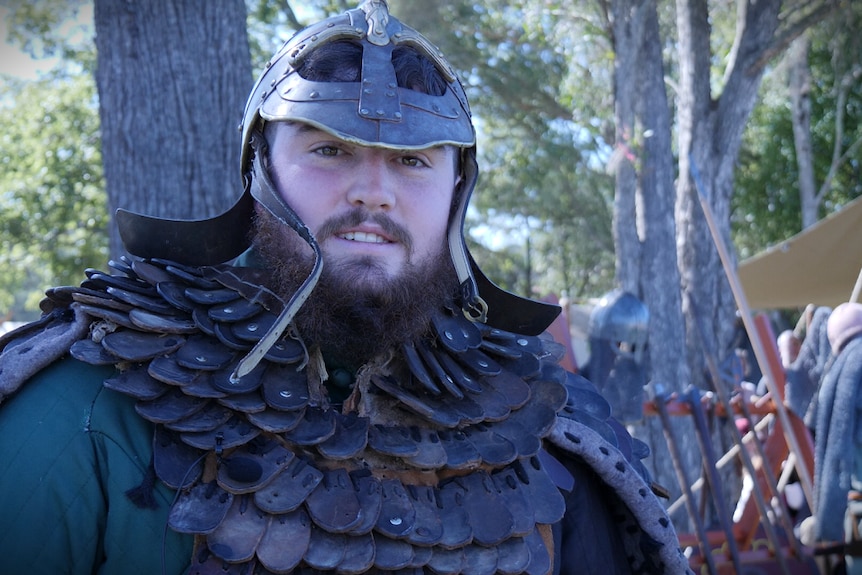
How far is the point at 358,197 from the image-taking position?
5.72ft

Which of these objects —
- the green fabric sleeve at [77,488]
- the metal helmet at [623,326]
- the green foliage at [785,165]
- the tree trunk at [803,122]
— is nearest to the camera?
the green fabric sleeve at [77,488]

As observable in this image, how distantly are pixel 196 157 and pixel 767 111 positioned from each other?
19.0m

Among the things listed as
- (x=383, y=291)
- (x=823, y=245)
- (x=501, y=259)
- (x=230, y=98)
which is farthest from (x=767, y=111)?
(x=383, y=291)

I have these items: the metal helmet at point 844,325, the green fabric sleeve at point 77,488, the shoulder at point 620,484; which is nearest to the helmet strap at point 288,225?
the green fabric sleeve at point 77,488

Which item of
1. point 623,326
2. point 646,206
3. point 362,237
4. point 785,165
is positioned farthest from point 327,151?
point 785,165

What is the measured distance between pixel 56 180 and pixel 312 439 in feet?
36.1

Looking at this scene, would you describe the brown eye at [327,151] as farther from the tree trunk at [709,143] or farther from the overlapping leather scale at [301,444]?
the tree trunk at [709,143]

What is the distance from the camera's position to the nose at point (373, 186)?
1747 mm

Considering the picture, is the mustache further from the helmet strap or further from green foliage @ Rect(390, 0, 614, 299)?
green foliage @ Rect(390, 0, 614, 299)

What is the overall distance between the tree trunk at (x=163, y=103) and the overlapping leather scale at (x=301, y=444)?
1.48 meters

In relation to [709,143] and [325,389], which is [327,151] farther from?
[709,143]

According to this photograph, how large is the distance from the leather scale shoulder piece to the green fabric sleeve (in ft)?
0.16

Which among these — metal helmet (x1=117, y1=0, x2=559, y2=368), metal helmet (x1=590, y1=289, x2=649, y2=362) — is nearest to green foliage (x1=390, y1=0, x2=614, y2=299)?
metal helmet (x1=590, y1=289, x2=649, y2=362)

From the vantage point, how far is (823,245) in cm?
974
